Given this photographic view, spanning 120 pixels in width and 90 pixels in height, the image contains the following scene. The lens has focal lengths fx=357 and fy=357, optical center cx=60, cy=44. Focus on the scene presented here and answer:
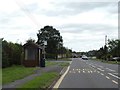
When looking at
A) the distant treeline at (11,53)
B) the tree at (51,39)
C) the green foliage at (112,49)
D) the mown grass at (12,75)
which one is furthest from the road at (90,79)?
the tree at (51,39)

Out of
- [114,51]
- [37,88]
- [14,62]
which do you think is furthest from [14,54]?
[114,51]

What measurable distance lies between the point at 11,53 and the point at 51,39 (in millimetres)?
101099

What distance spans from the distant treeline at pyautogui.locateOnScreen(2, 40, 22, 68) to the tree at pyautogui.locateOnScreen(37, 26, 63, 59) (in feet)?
290

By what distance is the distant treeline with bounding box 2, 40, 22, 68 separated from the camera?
43756 mm

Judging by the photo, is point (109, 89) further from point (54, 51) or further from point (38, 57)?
point (54, 51)

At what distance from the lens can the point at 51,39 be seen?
148 meters

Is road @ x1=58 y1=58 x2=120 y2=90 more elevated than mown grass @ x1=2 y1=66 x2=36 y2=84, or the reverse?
mown grass @ x1=2 y1=66 x2=36 y2=84

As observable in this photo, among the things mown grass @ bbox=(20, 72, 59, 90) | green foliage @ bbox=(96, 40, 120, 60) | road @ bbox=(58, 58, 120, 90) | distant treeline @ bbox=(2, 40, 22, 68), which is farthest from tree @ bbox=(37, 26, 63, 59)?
mown grass @ bbox=(20, 72, 59, 90)

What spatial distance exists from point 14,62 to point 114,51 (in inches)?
3482

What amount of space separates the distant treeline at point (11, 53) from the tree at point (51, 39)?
88283mm

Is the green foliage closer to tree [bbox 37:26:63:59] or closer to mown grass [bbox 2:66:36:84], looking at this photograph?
tree [bbox 37:26:63:59]

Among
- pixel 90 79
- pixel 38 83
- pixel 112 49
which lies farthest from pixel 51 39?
pixel 38 83

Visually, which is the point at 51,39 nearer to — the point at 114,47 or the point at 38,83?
the point at 114,47

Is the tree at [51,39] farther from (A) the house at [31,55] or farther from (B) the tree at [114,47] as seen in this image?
(A) the house at [31,55]
